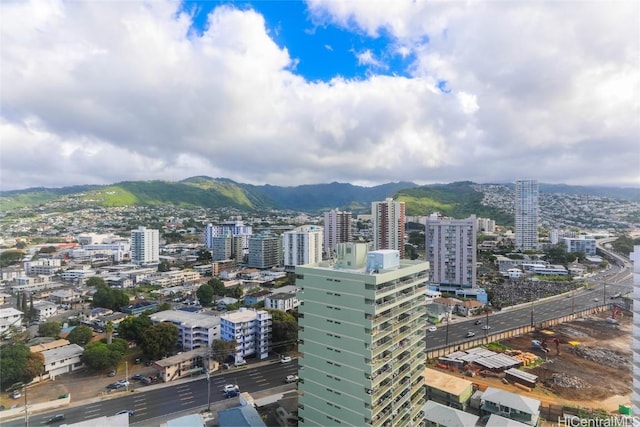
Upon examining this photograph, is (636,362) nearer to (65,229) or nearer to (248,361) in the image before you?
(248,361)

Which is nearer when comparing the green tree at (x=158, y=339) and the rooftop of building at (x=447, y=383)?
the rooftop of building at (x=447, y=383)

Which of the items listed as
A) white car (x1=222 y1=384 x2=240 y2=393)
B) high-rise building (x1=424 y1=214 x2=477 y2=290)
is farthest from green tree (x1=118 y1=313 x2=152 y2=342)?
high-rise building (x1=424 y1=214 x2=477 y2=290)

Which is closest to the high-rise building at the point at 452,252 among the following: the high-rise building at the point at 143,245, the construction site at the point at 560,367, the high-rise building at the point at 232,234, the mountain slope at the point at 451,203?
the construction site at the point at 560,367

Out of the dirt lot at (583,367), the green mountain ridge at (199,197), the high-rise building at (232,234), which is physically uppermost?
the green mountain ridge at (199,197)

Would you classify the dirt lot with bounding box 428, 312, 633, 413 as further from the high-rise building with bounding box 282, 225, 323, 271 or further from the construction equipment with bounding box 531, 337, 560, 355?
the high-rise building with bounding box 282, 225, 323, 271

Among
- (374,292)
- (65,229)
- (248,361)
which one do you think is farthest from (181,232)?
(374,292)

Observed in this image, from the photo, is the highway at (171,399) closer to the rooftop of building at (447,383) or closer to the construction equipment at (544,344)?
the rooftop of building at (447,383)
